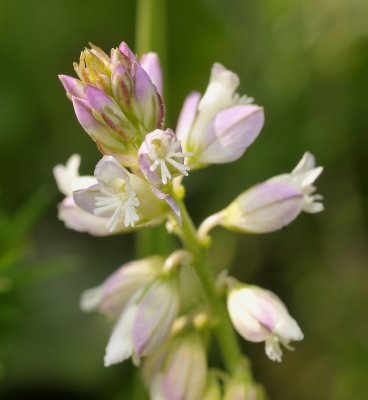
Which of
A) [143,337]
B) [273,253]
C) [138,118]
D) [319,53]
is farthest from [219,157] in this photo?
[319,53]

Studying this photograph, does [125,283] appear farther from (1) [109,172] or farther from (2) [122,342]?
(1) [109,172]

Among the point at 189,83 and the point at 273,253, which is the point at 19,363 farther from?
the point at 189,83

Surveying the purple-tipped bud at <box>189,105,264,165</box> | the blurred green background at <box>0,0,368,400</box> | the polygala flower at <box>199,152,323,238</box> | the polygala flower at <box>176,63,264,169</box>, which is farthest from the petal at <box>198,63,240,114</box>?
the blurred green background at <box>0,0,368,400</box>

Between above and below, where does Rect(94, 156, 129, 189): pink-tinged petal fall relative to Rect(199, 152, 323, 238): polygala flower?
above

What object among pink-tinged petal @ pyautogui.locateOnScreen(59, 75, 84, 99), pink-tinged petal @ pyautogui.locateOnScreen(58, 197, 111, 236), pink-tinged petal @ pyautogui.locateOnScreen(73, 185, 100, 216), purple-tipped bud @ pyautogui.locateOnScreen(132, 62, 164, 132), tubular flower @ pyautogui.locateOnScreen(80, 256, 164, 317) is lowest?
tubular flower @ pyautogui.locateOnScreen(80, 256, 164, 317)

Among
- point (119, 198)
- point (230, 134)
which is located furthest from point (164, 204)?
point (230, 134)

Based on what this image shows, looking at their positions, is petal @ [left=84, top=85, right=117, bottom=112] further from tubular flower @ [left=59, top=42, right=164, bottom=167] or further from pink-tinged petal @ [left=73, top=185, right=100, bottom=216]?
pink-tinged petal @ [left=73, top=185, right=100, bottom=216]
